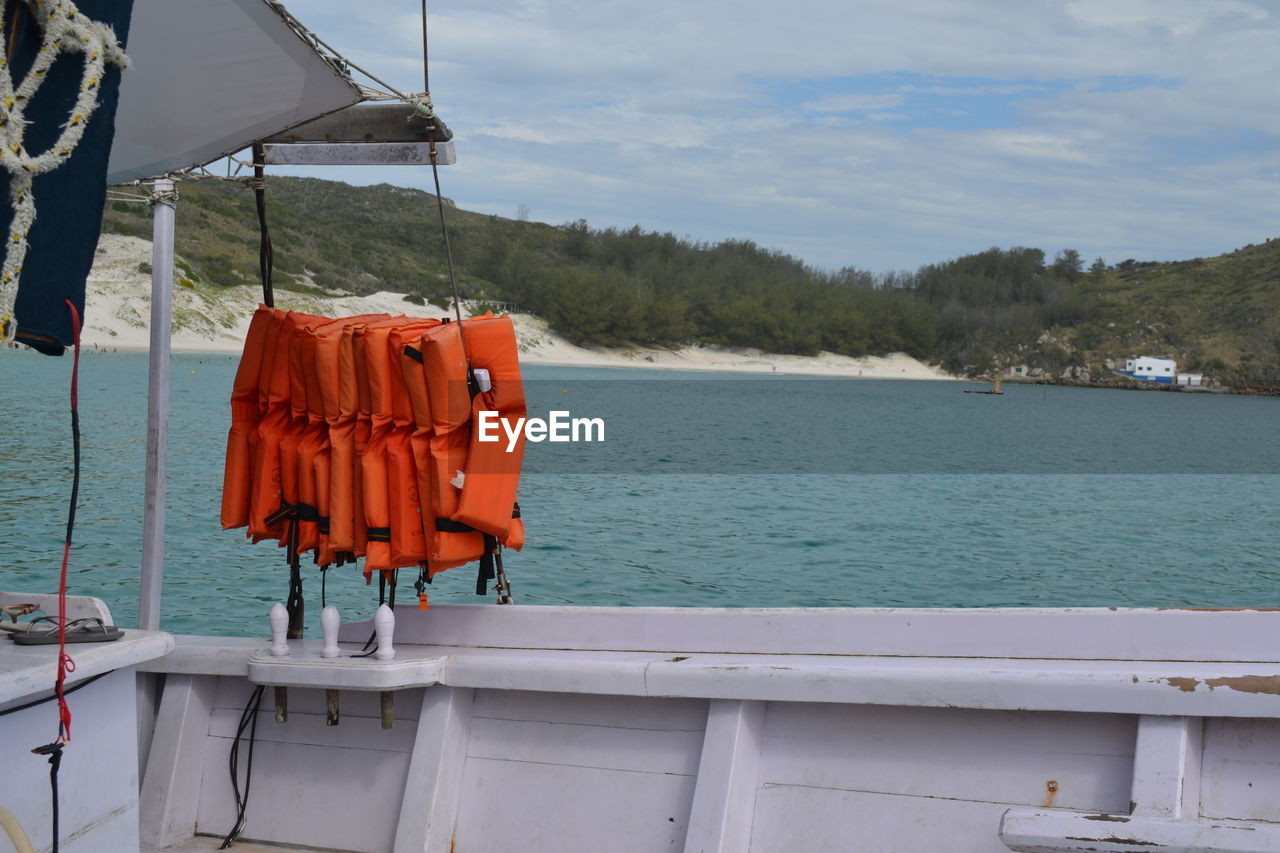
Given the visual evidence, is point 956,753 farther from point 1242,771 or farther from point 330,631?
point 330,631

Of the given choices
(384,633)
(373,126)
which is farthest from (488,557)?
(373,126)

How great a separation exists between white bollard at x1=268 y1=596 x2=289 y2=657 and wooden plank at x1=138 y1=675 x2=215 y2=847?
1.13 ft

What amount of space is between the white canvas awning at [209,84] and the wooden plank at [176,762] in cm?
186

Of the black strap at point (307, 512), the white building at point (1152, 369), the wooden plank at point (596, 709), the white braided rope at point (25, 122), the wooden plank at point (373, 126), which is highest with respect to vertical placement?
the white building at point (1152, 369)

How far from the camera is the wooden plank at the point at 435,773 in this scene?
3191 mm

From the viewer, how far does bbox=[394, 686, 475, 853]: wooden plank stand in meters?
3.19

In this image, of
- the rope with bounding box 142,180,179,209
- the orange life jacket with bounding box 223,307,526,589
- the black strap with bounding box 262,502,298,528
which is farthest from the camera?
the rope with bounding box 142,180,179,209

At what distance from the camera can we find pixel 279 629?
3.38 m

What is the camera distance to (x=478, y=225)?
420ft

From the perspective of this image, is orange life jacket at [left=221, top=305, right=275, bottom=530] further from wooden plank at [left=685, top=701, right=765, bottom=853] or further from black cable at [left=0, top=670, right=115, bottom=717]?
wooden plank at [left=685, top=701, right=765, bottom=853]

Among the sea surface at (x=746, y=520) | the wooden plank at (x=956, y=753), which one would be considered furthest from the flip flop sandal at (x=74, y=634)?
the sea surface at (x=746, y=520)

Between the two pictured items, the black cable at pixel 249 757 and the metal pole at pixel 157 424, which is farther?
the metal pole at pixel 157 424

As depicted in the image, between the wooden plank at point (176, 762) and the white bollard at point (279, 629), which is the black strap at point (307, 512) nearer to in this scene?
the white bollard at point (279, 629)

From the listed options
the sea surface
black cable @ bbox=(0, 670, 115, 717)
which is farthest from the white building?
black cable @ bbox=(0, 670, 115, 717)
